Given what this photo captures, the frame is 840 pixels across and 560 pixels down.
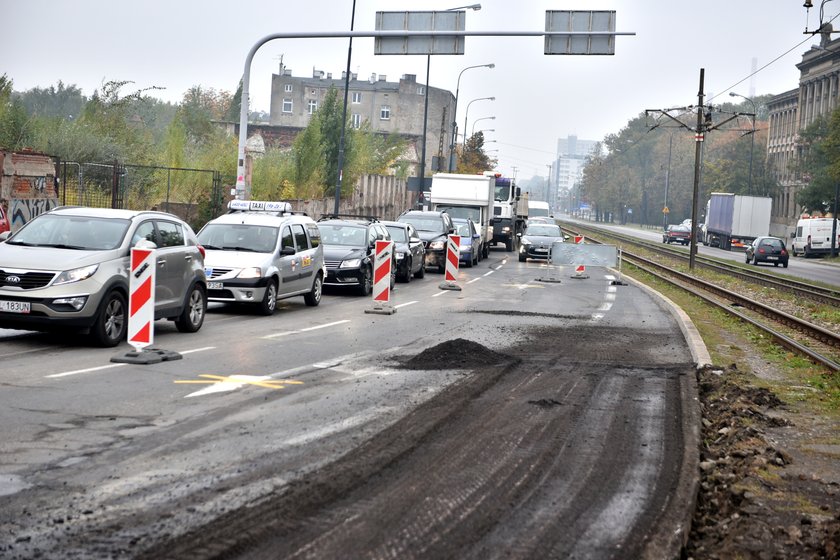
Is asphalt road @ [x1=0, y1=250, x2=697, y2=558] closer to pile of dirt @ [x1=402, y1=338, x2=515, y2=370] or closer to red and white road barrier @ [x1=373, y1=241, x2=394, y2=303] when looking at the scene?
pile of dirt @ [x1=402, y1=338, x2=515, y2=370]

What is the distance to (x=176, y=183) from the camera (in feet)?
120

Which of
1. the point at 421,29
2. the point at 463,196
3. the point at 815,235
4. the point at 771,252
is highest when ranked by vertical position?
the point at 421,29

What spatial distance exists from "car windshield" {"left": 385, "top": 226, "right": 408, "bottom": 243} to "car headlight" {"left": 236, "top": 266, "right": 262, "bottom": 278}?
37.1ft

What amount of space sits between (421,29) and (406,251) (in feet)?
19.8

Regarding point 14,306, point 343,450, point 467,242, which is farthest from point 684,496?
point 467,242

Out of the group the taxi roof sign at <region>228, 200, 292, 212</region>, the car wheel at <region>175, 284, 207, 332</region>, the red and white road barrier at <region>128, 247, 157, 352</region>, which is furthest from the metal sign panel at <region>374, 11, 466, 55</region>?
the red and white road barrier at <region>128, 247, 157, 352</region>

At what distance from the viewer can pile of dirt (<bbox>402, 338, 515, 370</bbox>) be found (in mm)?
12391

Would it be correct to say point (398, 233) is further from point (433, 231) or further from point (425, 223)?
point (425, 223)

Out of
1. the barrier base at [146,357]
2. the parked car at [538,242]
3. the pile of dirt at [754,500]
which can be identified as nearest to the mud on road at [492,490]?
the pile of dirt at [754,500]

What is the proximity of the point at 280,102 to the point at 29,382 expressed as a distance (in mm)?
117993

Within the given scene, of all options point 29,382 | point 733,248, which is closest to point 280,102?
point 733,248

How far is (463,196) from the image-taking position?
151ft

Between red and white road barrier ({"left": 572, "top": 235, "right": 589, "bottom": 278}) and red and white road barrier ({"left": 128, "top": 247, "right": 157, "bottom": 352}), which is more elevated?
red and white road barrier ({"left": 128, "top": 247, "right": 157, "bottom": 352})

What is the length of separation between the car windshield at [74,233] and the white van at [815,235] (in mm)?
62050
